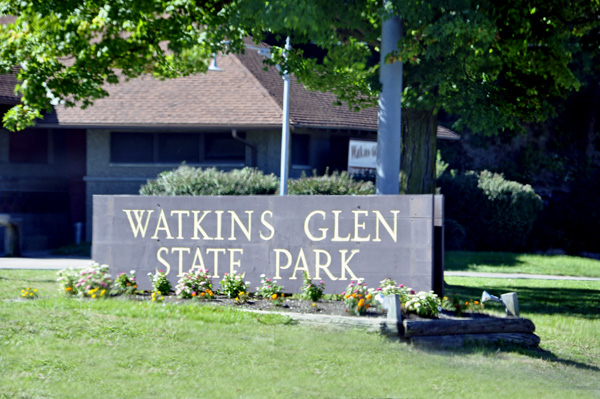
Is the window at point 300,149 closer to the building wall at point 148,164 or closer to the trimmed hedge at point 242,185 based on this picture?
the building wall at point 148,164

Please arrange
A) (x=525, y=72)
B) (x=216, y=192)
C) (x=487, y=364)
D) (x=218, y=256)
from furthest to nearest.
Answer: (x=216, y=192) < (x=525, y=72) < (x=218, y=256) < (x=487, y=364)

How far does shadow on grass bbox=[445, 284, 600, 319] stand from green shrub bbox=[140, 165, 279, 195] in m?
8.03

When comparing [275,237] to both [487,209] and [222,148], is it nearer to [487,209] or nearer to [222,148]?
[222,148]

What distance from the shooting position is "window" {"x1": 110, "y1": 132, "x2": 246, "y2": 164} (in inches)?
1035

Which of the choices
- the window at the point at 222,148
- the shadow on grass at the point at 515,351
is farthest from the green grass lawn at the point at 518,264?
the shadow on grass at the point at 515,351

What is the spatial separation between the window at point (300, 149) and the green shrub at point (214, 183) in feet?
11.7

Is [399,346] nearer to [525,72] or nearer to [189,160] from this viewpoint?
[525,72]

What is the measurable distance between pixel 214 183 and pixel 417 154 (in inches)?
342

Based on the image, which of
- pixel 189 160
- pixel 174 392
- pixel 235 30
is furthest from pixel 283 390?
pixel 189 160

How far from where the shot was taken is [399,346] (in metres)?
8.42

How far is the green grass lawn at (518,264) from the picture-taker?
20.7m

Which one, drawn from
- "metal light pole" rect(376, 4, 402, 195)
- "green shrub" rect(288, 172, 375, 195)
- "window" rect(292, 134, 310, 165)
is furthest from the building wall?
"metal light pole" rect(376, 4, 402, 195)

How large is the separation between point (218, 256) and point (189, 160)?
1591cm

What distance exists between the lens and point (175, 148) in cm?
2661
